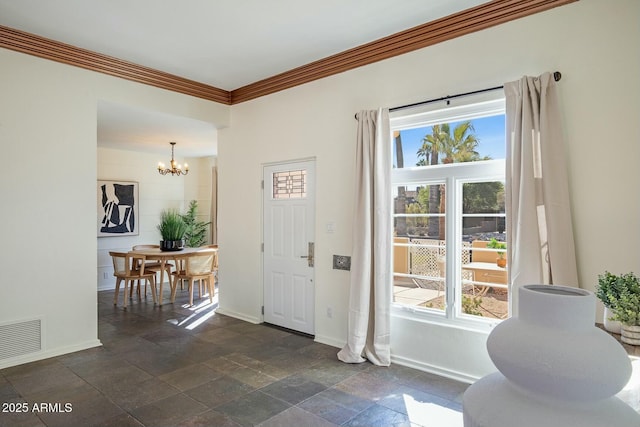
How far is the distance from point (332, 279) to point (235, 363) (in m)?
1.29

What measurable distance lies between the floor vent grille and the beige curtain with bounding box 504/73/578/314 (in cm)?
429

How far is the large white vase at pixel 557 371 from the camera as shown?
43cm

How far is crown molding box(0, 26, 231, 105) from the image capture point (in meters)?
3.59

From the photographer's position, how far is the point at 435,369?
11.2 ft

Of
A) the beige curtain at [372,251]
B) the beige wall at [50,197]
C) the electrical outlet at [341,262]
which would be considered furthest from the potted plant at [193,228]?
the beige curtain at [372,251]

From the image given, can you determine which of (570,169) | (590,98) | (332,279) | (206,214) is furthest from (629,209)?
(206,214)

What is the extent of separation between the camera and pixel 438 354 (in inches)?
134

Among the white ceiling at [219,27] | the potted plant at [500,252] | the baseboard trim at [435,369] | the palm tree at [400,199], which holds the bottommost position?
the baseboard trim at [435,369]

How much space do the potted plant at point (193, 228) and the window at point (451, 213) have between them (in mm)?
5853

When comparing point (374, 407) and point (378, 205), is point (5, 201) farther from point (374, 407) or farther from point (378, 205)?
point (374, 407)

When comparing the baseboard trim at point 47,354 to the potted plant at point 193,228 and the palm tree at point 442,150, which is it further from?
the potted plant at point 193,228

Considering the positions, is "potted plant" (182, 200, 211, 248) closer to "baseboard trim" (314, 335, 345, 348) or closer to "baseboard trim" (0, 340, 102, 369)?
"baseboard trim" (0, 340, 102, 369)

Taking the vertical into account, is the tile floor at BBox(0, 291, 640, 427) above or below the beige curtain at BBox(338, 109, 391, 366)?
below

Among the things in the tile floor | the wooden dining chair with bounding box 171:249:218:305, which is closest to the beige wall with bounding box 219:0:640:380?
the tile floor
